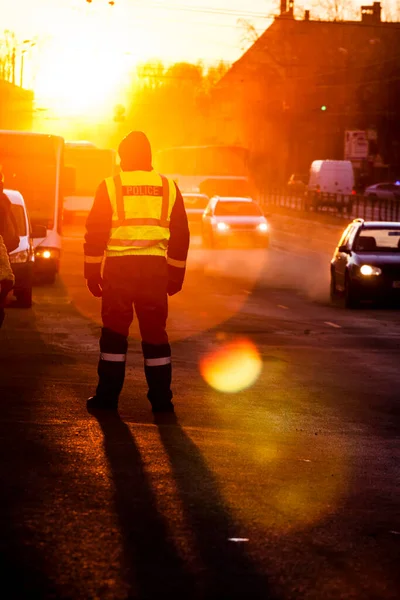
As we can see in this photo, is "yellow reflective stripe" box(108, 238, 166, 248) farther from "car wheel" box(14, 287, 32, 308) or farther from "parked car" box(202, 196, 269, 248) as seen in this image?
"parked car" box(202, 196, 269, 248)

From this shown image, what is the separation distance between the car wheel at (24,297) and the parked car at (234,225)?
65.1ft

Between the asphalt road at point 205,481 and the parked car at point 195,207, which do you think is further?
the parked car at point 195,207

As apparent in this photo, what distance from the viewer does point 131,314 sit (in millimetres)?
8695

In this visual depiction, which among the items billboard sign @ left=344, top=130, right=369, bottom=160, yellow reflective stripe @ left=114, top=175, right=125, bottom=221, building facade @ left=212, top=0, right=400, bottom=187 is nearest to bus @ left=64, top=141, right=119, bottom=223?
yellow reflective stripe @ left=114, top=175, right=125, bottom=221

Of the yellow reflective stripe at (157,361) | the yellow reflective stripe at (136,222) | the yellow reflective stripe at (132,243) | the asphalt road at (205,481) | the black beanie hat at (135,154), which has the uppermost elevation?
the black beanie hat at (135,154)

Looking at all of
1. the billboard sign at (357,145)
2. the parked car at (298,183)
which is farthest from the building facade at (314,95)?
the billboard sign at (357,145)

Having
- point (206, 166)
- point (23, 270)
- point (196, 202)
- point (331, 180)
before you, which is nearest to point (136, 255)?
point (23, 270)

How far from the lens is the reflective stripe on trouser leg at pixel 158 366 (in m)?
8.71

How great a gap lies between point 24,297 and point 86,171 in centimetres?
2306

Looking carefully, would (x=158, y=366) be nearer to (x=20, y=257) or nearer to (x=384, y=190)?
(x=20, y=257)

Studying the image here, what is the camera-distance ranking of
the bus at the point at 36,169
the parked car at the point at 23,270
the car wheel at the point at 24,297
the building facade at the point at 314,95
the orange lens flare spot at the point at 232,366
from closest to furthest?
the orange lens flare spot at the point at 232,366 → the parked car at the point at 23,270 → the car wheel at the point at 24,297 → the bus at the point at 36,169 → the building facade at the point at 314,95

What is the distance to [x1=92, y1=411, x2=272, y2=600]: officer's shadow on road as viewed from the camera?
4.66 metres

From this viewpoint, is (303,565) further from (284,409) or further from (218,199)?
(218,199)

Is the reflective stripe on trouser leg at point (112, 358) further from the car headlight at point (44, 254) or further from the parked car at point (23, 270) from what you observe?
the car headlight at point (44, 254)
